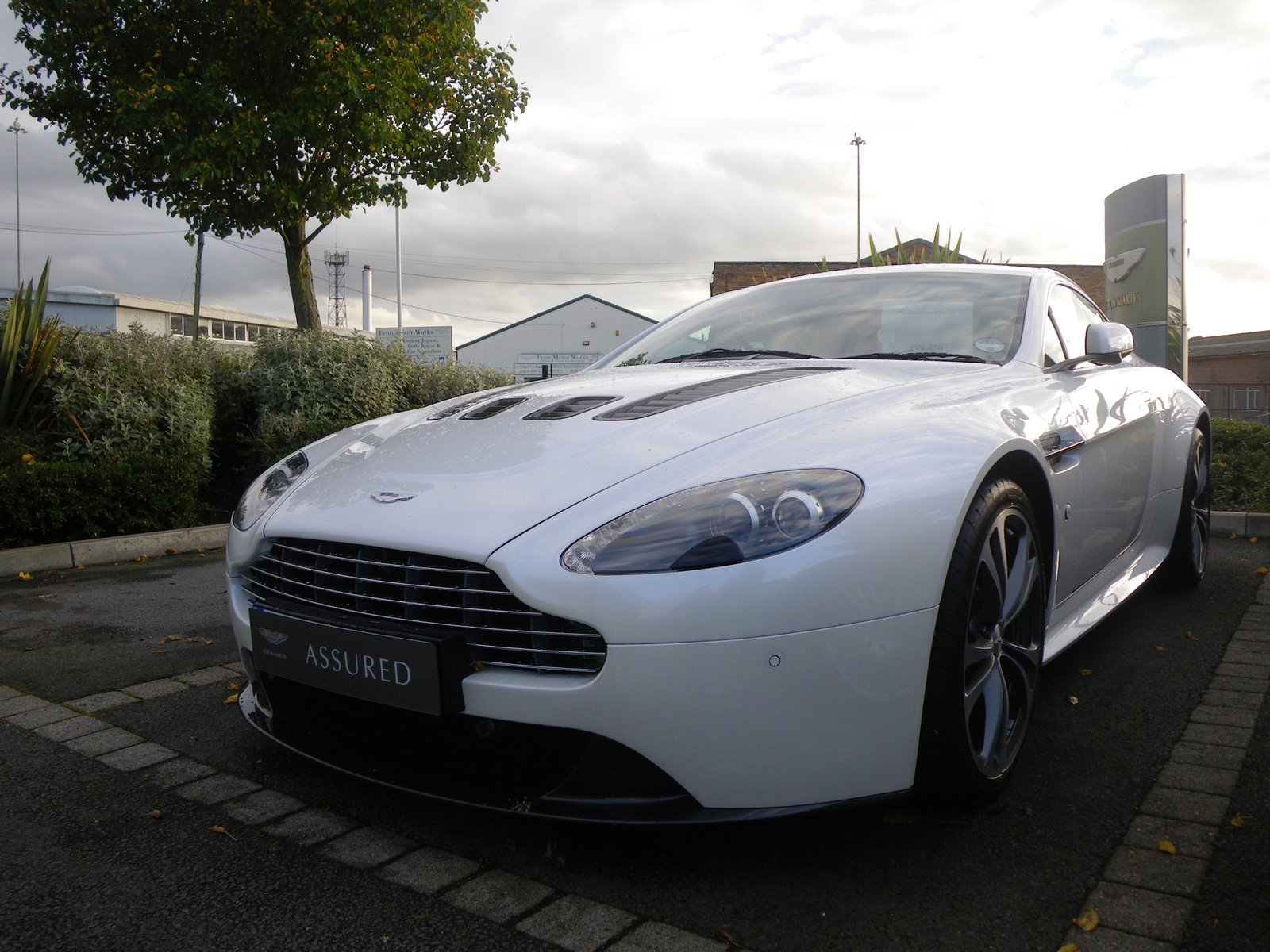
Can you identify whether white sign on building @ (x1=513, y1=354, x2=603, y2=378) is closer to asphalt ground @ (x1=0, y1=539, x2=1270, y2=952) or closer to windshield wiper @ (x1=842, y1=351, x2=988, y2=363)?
windshield wiper @ (x1=842, y1=351, x2=988, y2=363)

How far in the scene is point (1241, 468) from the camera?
24.0ft

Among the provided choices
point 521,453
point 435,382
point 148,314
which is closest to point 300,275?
point 435,382

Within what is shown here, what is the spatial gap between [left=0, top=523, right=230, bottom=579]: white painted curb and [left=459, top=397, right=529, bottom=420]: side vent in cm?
324

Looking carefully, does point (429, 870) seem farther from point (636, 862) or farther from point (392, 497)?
point (392, 497)

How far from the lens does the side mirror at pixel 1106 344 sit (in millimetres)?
3102

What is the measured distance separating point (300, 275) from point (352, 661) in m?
11.1

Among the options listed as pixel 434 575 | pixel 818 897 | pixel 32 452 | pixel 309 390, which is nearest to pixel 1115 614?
pixel 818 897

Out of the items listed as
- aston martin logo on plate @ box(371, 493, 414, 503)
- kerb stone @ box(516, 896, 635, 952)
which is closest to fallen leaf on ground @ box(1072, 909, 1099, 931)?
kerb stone @ box(516, 896, 635, 952)

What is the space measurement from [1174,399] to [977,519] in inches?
99.7

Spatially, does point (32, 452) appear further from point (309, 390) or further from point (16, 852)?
point (16, 852)

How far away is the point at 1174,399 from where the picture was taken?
400 centimetres

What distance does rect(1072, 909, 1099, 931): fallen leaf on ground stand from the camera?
5.53ft

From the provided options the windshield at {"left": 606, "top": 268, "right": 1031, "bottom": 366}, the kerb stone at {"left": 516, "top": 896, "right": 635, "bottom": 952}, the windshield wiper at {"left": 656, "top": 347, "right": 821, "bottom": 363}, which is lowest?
the kerb stone at {"left": 516, "top": 896, "right": 635, "bottom": 952}

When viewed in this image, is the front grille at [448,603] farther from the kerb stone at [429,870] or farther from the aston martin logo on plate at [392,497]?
the kerb stone at [429,870]
